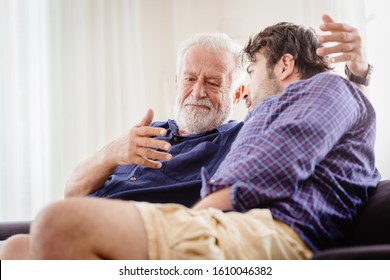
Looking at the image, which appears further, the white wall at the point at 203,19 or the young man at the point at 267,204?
the white wall at the point at 203,19

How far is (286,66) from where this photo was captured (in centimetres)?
183

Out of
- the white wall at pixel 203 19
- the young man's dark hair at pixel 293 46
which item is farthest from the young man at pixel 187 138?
the white wall at pixel 203 19

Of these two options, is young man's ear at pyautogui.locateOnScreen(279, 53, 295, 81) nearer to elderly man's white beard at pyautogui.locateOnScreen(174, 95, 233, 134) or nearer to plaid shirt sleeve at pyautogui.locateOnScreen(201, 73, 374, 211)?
plaid shirt sleeve at pyautogui.locateOnScreen(201, 73, 374, 211)

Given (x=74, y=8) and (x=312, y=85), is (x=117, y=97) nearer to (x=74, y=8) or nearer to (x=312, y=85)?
(x=74, y=8)

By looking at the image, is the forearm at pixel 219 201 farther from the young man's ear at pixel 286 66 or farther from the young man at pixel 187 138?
the young man's ear at pixel 286 66

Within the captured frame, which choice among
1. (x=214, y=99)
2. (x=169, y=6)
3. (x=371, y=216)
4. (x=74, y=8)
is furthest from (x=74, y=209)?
(x=169, y=6)

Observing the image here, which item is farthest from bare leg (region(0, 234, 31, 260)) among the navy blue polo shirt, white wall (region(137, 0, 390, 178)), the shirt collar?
white wall (region(137, 0, 390, 178))

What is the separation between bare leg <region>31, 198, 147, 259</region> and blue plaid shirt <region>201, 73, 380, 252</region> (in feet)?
0.93

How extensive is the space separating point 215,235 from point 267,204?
197mm

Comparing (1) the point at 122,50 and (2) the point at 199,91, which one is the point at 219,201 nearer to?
(2) the point at 199,91

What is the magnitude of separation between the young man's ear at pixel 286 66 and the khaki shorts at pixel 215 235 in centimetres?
68

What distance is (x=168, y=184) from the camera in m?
2.03

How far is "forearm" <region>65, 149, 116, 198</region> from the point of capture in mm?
2086

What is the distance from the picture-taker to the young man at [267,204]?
3.50 ft
